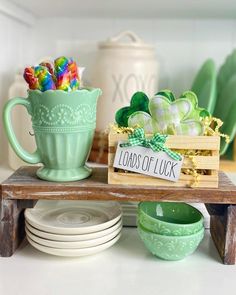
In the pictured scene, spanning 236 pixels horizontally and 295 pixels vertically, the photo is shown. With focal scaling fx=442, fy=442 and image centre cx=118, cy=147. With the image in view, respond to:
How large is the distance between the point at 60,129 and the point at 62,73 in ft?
0.31

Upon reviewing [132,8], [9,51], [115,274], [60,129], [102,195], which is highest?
[132,8]

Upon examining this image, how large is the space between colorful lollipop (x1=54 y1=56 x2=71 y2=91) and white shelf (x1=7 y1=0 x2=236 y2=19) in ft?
1.41

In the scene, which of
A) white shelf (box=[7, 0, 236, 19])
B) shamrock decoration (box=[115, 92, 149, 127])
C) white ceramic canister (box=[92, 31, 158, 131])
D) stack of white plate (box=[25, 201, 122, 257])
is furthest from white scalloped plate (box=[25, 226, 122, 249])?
white shelf (box=[7, 0, 236, 19])

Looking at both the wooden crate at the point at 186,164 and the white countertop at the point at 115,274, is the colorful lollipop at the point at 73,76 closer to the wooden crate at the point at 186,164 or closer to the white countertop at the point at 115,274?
the wooden crate at the point at 186,164

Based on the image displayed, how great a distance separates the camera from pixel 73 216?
82 cm

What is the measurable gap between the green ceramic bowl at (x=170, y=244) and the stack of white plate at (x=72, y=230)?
62mm

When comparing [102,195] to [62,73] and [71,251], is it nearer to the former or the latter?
[71,251]

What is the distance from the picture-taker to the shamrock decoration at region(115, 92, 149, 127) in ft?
2.58

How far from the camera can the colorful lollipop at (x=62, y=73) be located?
0.73 metres

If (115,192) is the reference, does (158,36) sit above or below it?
above

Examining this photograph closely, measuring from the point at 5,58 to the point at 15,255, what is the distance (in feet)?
2.02

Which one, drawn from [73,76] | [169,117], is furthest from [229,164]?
[73,76]

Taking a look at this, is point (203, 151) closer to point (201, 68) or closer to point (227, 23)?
point (201, 68)

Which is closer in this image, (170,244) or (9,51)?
(170,244)
